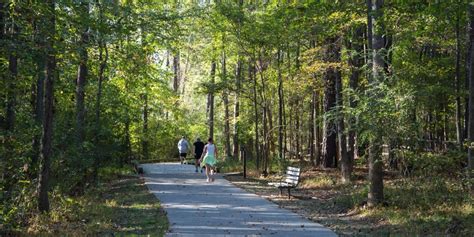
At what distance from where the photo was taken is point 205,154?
714 inches

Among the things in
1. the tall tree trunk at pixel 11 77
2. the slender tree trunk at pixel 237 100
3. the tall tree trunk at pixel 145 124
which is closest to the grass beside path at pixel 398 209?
the tall tree trunk at pixel 11 77

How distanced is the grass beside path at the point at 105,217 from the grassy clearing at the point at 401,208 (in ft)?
11.4

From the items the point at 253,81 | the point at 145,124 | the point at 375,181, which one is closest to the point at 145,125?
the point at 145,124

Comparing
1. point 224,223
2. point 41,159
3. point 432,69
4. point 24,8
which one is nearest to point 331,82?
point 432,69

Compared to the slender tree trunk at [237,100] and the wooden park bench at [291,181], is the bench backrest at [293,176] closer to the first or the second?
the wooden park bench at [291,181]

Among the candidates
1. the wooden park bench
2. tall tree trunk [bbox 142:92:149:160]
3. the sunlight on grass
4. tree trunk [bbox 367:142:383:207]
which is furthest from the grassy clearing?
tall tree trunk [bbox 142:92:149:160]

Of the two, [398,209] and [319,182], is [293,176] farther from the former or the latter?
[398,209]

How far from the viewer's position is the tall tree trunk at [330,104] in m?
17.8

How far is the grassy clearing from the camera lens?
9242 mm

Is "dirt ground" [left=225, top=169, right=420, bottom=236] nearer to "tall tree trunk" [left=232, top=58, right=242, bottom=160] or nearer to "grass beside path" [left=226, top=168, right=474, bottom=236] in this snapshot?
"grass beside path" [left=226, top=168, right=474, bottom=236]

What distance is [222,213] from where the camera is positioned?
36.6ft

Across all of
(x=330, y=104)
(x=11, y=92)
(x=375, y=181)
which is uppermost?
(x=330, y=104)

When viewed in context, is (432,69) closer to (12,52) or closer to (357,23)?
(357,23)

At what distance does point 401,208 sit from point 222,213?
4012 mm
